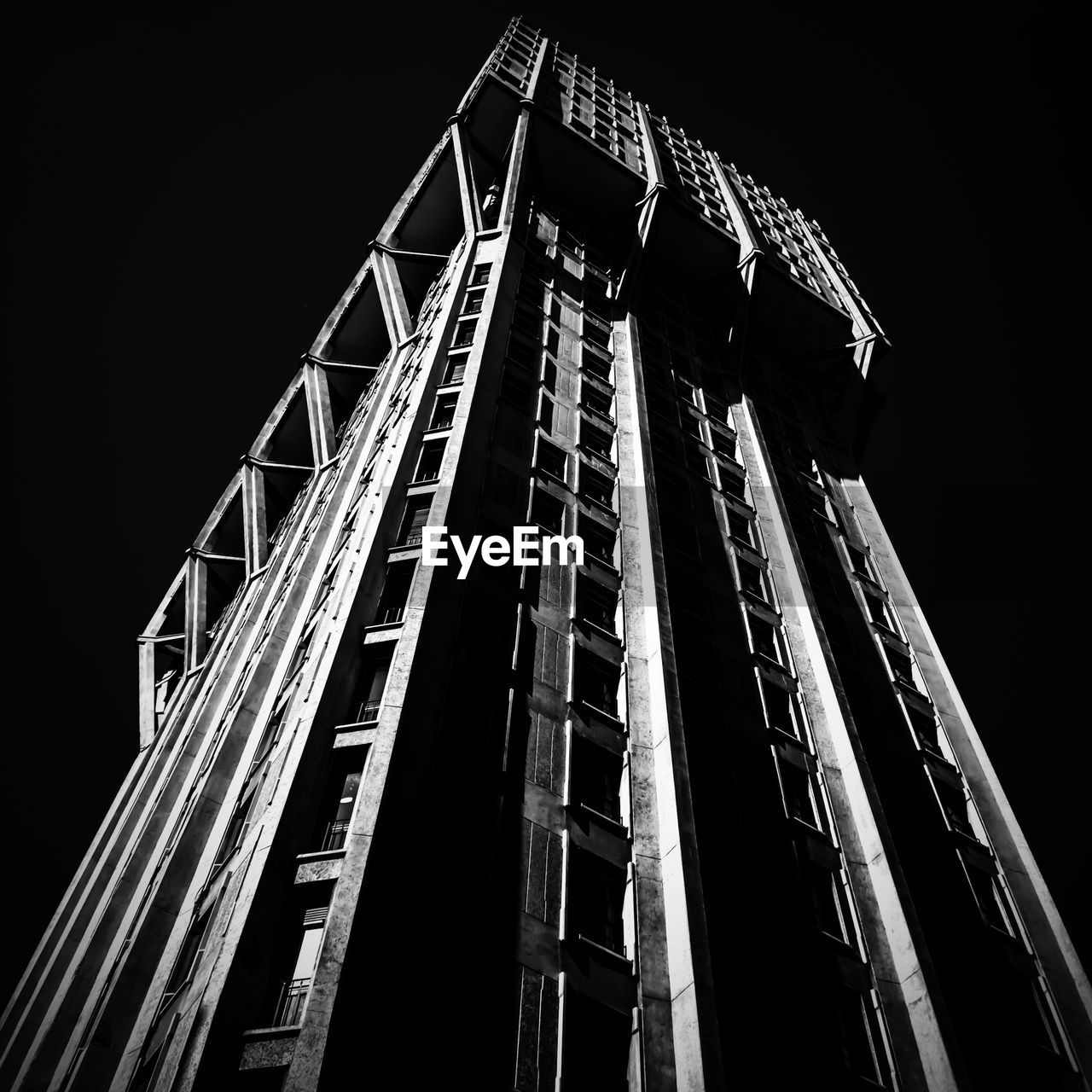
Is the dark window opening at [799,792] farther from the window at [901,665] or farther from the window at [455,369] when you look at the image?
the window at [455,369]

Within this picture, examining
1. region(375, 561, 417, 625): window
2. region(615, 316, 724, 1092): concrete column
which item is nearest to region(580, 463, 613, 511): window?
region(615, 316, 724, 1092): concrete column

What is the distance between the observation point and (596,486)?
28312mm

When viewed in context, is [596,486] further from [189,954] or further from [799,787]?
[189,954]

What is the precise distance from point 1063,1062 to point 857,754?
7.23 m

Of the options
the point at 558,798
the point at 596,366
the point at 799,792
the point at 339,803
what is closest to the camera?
the point at 339,803

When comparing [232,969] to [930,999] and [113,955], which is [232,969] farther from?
[930,999]

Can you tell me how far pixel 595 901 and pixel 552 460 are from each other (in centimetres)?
1403

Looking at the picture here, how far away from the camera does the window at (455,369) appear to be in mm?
28459

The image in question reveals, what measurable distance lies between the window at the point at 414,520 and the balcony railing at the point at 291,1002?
31.3 feet

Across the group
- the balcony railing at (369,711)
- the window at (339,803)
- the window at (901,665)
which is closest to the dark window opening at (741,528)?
the window at (901,665)

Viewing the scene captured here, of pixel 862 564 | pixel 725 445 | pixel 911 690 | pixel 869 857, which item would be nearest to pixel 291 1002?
pixel 869 857

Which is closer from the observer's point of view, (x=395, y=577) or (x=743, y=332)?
(x=395, y=577)

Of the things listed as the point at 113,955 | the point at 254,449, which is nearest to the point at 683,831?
the point at 113,955

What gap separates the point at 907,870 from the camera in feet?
73.5
